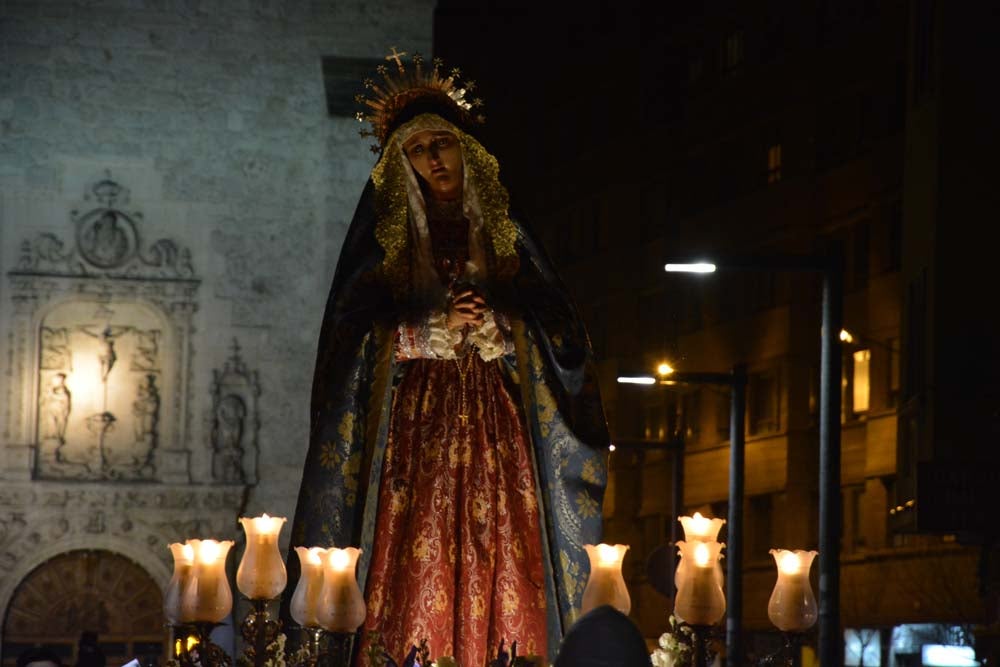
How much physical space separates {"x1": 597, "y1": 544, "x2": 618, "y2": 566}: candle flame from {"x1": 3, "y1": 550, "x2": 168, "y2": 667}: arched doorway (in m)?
25.6

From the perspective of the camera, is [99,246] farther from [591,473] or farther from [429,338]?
[591,473]

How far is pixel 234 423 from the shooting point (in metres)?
33.4

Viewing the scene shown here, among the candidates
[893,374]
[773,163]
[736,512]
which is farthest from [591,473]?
[773,163]

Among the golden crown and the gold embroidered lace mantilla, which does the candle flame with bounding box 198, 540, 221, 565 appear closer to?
the gold embroidered lace mantilla

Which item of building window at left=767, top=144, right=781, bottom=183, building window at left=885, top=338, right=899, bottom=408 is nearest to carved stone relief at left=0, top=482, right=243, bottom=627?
building window at left=885, top=338, right=899, bottom=408

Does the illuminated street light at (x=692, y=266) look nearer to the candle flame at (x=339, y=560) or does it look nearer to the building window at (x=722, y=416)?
the candle flame at (x=339, y=560)

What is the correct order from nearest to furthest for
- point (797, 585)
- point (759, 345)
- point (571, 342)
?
point (797, 585)
point (571, 342)
point (759, 345)

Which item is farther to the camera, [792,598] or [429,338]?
[429,338]

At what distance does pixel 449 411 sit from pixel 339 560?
145 centimetres

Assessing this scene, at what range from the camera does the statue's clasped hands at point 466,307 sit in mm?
8609

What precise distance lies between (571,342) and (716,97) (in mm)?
37224

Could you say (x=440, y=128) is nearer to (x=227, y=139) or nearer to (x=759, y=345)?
(x=227, y=139)

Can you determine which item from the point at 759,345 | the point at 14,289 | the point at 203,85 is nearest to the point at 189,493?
the point at 14,289

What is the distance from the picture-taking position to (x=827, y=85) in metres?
40.3
